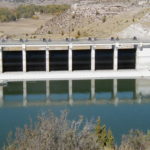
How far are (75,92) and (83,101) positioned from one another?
11.1ft

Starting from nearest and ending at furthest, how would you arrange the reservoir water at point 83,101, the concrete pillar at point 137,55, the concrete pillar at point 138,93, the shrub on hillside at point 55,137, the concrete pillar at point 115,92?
the shrub on hillside at point 55,137
the reservoir water at point 83,101
the concrete pillar at point 115,92
the concrete pillar at point 138,93
the concrete pillar at point 137,55

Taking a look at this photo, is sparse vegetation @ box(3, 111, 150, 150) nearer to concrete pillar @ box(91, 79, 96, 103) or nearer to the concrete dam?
concrete pillar @ box(91, 79, 96, 103)

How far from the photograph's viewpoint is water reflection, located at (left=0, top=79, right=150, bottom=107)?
3656 centimetres

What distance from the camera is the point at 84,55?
49.8m

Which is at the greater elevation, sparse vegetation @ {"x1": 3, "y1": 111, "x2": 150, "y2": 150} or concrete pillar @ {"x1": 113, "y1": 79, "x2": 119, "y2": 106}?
sparse vegetation @ {"x1": 3, "y1": 111, "x2": 150, "y2": 150}

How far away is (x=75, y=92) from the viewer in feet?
131

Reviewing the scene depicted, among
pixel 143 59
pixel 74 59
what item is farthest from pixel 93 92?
pixel 143 59

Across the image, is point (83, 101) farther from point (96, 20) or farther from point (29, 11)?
point (29, 11)

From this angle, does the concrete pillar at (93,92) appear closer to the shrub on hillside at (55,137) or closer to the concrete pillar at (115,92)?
the concrete pillar at (115,92)

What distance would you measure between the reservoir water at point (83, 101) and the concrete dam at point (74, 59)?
223 centimetres

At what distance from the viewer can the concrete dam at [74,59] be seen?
148ft

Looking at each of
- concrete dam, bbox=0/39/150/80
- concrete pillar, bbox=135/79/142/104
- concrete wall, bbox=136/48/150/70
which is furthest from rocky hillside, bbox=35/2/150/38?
concrete pillar, bbox=135/79/142/104

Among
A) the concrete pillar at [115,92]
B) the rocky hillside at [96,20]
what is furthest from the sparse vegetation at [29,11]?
the concrete pillar at [115,92]

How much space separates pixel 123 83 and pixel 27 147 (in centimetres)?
2976
